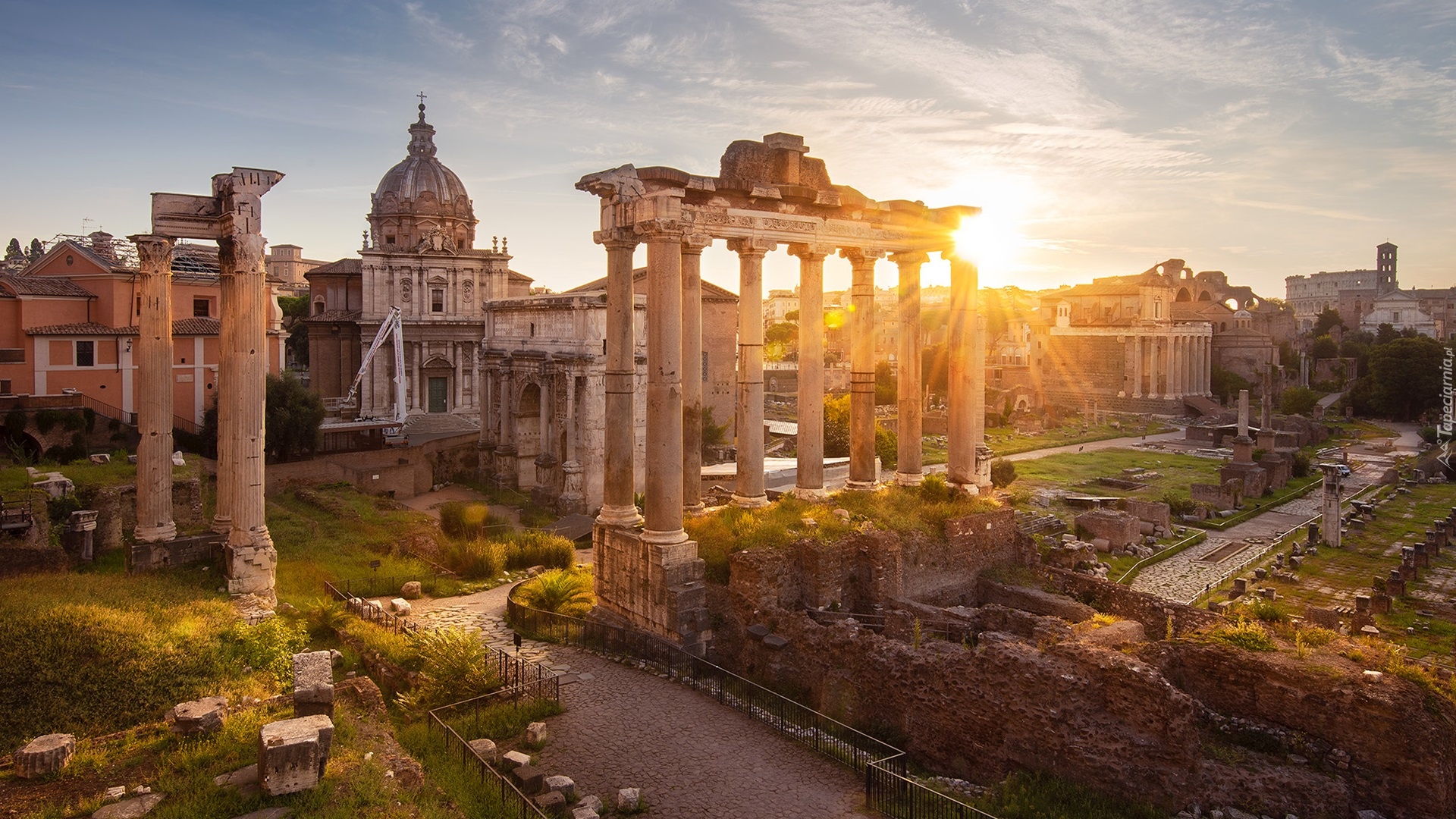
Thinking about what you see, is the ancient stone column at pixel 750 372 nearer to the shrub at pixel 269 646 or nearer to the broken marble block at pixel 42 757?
the shrub at pixel 269 646

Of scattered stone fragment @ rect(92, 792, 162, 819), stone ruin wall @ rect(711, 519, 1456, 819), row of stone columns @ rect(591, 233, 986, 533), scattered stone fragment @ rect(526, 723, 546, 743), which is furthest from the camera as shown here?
row of stone columns @ rect(591, 233, 986, 533)

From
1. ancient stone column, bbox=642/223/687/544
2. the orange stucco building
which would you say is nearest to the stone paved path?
ancient stone column, bbox=642/223/687/544

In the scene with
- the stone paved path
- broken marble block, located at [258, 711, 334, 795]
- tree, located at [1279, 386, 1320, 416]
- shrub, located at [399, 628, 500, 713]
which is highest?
tree, located at [1279, 386, 1320, 416]

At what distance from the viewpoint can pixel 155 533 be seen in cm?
1575

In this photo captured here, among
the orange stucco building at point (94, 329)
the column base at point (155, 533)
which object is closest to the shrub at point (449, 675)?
the column base at point (155, 533)

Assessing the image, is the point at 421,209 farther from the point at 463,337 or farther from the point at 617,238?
the point at 617,238

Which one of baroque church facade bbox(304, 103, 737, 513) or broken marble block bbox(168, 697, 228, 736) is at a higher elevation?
baroque church facade bbox(304, 103, 737, 513)

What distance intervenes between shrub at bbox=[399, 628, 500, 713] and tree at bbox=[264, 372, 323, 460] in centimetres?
2018

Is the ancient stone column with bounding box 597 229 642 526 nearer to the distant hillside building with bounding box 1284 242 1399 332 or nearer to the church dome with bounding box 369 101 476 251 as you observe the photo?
the church dome with bounding box 369 101 476 251

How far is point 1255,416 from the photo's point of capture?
73.9m

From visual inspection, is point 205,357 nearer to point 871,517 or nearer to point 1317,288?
point 871,517

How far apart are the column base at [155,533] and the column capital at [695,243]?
1005cm

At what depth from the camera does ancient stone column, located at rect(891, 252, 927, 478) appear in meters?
19.5

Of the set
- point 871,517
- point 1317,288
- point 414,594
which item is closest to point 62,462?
point 414,594
